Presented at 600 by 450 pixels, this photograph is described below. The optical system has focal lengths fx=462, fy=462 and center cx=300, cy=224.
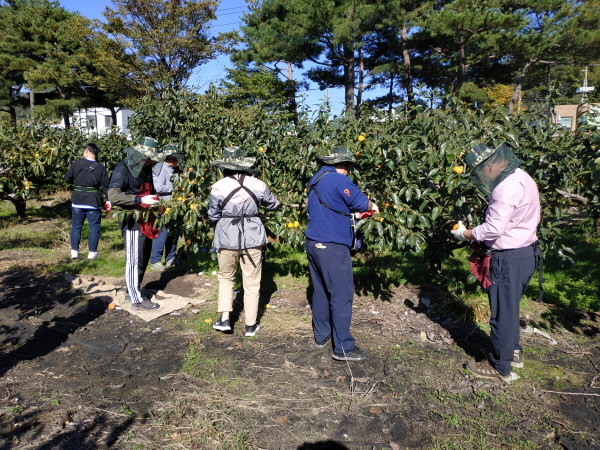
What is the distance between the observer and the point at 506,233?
312cm

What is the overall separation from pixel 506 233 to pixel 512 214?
14 cm

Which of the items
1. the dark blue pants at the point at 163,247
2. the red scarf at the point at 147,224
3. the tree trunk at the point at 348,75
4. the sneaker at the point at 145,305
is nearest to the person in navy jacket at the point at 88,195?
the dark blue pants at the point at 163,247

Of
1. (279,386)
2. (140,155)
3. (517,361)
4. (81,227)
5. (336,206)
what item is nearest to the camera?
(279,386)

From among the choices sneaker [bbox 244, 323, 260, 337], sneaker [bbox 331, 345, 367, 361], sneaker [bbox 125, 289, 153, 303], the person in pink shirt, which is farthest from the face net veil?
sneaker [bbox 125, 289, 153, 303]

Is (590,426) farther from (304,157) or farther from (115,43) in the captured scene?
(115,43)

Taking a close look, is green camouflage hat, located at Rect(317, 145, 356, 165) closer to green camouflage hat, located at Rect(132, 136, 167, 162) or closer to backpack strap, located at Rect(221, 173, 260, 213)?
backpack strap, located at Rect(221, 173, 260, 213)

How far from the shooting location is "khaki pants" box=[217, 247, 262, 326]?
4.09m

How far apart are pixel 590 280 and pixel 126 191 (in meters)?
5.38

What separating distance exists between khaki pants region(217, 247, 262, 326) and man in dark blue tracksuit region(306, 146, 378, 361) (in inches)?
24.1

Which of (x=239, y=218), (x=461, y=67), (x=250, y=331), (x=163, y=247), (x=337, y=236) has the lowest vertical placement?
(x=250, y=331)

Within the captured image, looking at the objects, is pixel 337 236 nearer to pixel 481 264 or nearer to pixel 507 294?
pixel 481 264

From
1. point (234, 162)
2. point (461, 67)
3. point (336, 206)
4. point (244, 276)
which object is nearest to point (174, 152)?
point (234, 162)

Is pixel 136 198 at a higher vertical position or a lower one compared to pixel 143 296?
higher

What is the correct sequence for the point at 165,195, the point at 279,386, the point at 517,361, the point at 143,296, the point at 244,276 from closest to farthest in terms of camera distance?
1. the point at 279,386
2. the point at 517,361
3. the point at 244,276
4. the point at 143,296
5. the point at 165,195
